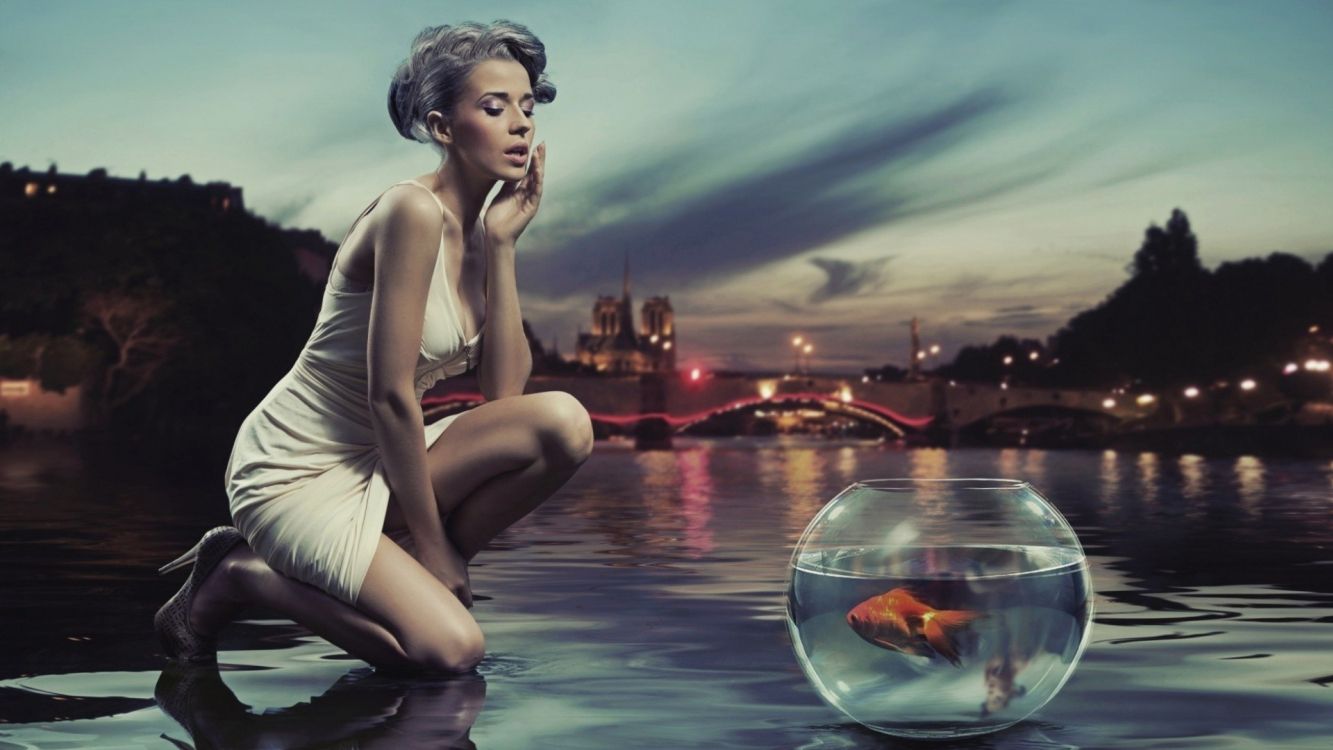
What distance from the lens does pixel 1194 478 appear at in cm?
2727

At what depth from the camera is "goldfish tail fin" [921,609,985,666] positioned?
3.42 metres

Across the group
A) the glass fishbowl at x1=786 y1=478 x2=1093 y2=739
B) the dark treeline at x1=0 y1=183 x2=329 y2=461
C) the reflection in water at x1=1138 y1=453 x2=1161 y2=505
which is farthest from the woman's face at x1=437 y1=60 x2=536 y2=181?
the dark treeline at x1=0 y1=183 x2=329 y2=461

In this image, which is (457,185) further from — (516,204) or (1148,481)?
(1148,481)

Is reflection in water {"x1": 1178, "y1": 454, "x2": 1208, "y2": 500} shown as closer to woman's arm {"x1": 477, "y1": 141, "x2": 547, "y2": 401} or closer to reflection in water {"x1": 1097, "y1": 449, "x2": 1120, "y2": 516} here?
reflection in water {"x1": 1097, "y1": 449, "x2": 1120, "y2": 516}

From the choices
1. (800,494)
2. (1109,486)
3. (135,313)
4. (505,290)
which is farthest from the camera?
(135,313)

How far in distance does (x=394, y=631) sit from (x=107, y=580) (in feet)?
13.8

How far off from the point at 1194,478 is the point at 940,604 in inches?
988

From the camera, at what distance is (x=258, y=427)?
4855mm

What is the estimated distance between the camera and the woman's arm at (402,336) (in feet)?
14.8

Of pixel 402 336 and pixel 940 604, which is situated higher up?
pixel 402 336

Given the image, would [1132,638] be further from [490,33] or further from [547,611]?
[490,33]

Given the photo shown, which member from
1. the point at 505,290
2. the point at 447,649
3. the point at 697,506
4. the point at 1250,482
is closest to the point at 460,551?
the point at 447,649

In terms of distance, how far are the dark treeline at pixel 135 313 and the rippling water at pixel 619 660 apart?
142ft

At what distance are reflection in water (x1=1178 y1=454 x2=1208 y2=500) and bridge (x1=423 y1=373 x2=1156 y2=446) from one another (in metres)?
44.7
